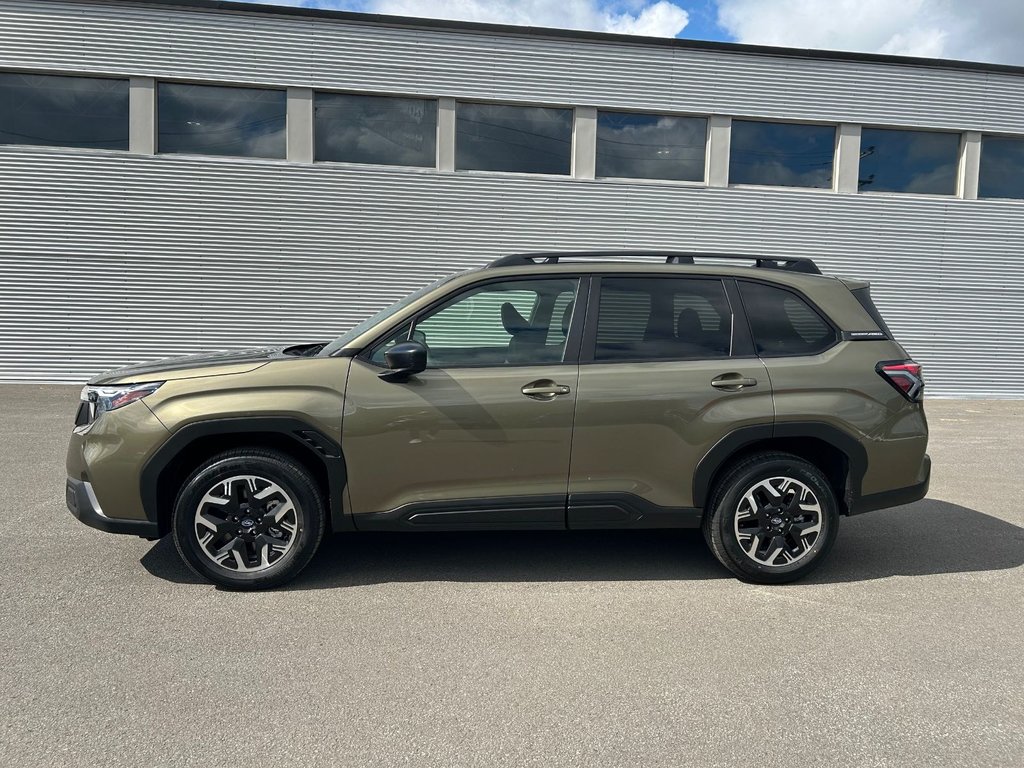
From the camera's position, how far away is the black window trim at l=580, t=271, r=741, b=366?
4207 mm

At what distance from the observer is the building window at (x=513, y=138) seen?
13.0m

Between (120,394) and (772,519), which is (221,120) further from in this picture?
(772,519)

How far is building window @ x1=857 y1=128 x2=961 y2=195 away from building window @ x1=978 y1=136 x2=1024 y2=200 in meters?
0.60

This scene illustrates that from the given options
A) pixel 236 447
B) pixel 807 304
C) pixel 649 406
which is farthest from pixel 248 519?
pixel 807 304

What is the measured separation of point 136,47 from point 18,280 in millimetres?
4247

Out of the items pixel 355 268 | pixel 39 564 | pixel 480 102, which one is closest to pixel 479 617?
pixel 39 564

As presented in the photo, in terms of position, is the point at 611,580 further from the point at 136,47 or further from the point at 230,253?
the point at 136,47

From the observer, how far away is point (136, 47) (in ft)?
39.9

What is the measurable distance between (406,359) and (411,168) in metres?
9.71

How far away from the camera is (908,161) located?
554 inches

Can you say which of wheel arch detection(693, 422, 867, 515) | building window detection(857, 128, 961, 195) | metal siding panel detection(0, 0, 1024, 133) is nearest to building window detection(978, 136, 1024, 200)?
metal siding panel detection(0, 0, 1024, 133)

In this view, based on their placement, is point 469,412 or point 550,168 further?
point 550,168

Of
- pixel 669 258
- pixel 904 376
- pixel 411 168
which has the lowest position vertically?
pixel 904 376

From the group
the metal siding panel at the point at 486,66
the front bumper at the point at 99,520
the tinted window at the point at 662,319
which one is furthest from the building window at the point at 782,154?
the front bumper at the point at 99,520
